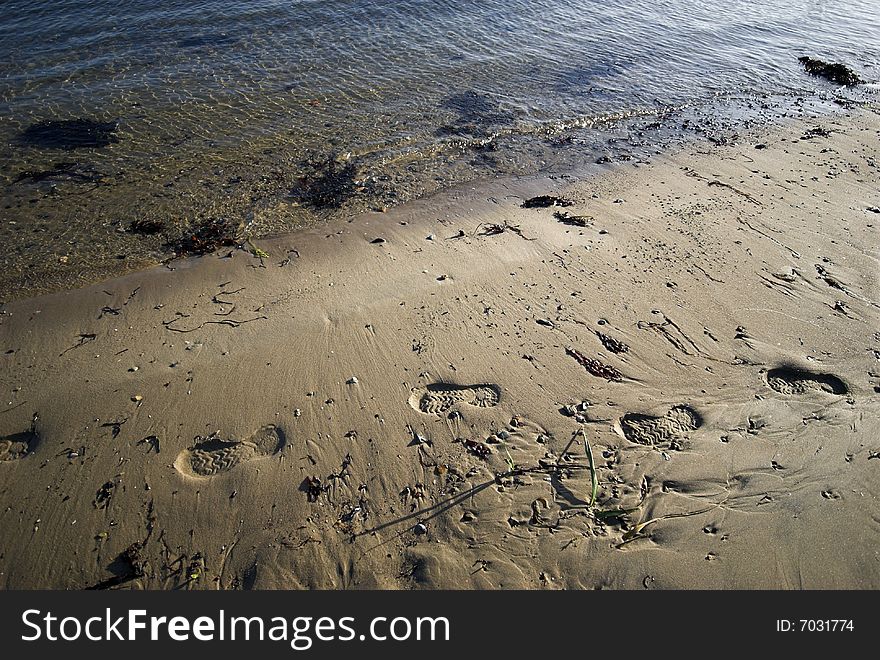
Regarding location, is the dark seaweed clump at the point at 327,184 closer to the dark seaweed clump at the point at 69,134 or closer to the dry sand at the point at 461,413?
the dry sand at the point at 461,413

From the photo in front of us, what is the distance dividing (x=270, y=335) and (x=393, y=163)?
5.51 meters

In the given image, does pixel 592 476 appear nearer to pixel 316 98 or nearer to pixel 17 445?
pixel 17 445

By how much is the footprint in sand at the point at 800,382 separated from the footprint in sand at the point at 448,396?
322 cm

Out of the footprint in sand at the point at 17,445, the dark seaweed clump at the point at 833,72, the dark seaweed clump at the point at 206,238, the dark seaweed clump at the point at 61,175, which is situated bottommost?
the footprint in sand at the point at 17,445

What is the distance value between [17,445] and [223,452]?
2.06 metres

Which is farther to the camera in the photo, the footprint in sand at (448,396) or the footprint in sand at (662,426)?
the footprint in sand at (448,396)

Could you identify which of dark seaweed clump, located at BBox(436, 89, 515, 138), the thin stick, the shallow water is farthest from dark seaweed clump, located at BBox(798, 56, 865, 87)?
the thin stick

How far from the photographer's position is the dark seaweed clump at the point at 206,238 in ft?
25.4

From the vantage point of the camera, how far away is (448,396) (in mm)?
5559

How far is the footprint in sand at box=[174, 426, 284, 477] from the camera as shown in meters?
4.85

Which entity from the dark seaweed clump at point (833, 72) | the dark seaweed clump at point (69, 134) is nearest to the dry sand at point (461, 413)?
the dark seaweed clump at point (69, 134)

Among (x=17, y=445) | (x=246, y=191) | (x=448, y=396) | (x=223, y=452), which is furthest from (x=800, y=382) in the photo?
(x=246, y=191)
